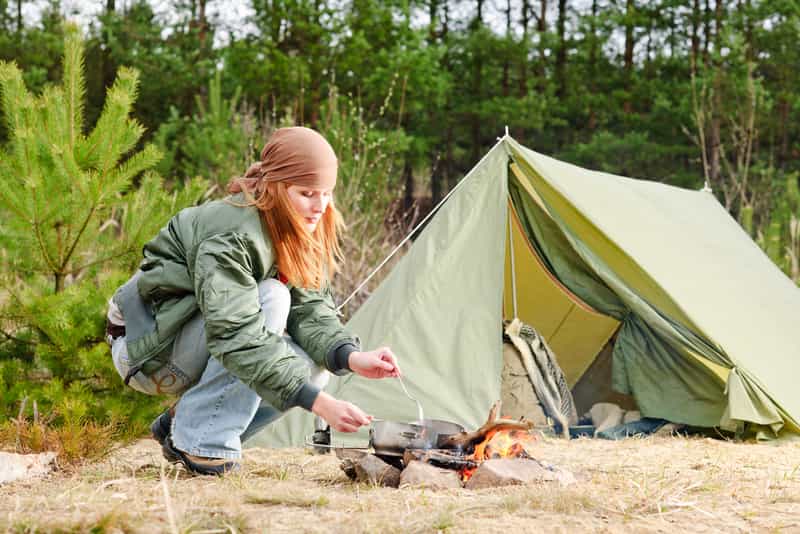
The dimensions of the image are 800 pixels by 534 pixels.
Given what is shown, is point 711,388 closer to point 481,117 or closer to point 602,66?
point 481,117

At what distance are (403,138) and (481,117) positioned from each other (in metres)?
3.84

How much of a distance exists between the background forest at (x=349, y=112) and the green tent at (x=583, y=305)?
1035 mm

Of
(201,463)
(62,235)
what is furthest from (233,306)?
(62,235)

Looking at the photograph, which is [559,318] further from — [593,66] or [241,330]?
[593,66]

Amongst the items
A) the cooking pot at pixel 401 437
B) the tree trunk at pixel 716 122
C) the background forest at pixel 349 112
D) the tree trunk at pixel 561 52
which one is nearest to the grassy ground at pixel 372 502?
the cooking pot at pixel 401 437

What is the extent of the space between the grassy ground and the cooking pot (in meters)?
0.15

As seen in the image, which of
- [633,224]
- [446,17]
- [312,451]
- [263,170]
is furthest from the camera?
[446,17]

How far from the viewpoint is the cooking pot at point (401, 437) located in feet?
8.08

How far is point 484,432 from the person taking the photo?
2.51m

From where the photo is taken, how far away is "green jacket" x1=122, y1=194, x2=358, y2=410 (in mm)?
2096

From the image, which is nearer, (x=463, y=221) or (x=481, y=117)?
(x=463, y=221)

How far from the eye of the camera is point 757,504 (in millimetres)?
2195

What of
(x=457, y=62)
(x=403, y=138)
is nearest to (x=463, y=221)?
(x=403, y=138)

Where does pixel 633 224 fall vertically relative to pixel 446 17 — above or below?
below
